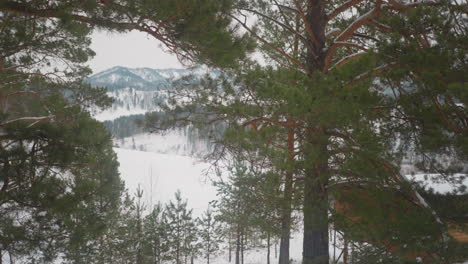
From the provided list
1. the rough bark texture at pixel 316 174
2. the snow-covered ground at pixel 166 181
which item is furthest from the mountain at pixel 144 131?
the snow-covered ground at pixel 166 181

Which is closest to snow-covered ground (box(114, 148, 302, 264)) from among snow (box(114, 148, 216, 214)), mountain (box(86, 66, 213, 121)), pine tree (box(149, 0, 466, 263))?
snow (box(114, 148, 216, 214))

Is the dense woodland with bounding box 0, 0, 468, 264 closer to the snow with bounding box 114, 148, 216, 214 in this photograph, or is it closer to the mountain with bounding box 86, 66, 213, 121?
the mountain with bounding box 86, 66, 213, 121

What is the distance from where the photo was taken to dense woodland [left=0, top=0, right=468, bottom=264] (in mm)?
3016

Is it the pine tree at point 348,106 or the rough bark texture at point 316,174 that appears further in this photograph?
the rough bark texture at point 316,174

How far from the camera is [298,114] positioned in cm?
328

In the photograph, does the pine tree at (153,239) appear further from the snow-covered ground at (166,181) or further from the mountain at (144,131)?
the snow-covered ground at (166,181)

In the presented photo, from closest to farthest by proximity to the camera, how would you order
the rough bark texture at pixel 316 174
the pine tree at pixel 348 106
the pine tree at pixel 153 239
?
the pine tree at pixel 348 106, the rough bark texture at pixel 316 174, the pine tree at pixel 153 239

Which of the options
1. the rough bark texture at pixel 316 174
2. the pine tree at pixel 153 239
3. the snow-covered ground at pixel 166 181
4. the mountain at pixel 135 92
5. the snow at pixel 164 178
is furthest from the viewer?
the snow at pixel 164 178

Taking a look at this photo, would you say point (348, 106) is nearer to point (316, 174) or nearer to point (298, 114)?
point (298, 114)

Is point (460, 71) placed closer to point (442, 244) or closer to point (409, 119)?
point (409, 119)

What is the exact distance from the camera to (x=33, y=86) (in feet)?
18.9

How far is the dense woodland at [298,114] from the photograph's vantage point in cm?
302

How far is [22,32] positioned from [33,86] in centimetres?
239

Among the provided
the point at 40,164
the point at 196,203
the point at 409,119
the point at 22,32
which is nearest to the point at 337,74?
the point at 409,119
